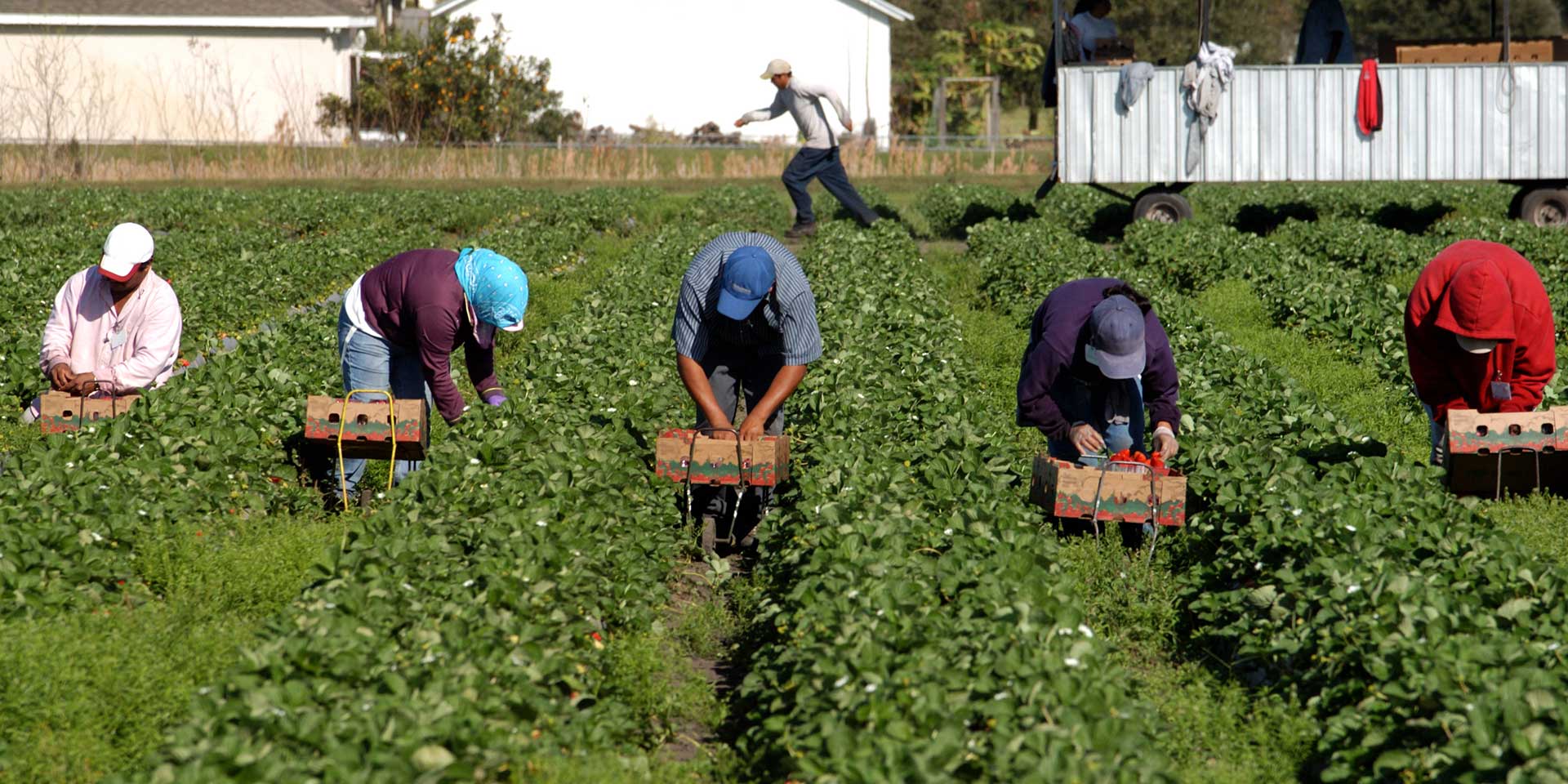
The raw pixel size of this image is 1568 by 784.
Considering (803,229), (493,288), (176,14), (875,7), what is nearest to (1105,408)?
(493,288)

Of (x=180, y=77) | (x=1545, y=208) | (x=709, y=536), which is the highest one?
(x=180, y=77)

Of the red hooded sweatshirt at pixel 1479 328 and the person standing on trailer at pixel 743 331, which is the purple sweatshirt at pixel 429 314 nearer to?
the person standing on trailer at pixel 743 331

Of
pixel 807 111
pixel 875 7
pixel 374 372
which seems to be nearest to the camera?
pixel 374 372

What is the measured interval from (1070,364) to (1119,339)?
44cm

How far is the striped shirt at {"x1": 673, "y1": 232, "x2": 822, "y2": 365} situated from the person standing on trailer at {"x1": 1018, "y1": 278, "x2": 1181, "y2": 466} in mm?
987

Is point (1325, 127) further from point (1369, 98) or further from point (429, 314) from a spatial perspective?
point (429, 314)

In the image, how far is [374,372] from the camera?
278 inches

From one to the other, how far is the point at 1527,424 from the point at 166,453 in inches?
235

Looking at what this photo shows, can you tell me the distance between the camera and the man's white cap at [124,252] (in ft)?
24.3

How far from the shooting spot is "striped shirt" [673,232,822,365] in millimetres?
6504

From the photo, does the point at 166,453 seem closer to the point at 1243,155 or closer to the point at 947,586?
the point at 947,586

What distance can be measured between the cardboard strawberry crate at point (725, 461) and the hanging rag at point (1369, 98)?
13783 mm

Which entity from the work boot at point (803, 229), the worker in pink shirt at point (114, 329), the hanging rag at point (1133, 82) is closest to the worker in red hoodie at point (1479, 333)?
the worker in pink shirt at point (114, 329)

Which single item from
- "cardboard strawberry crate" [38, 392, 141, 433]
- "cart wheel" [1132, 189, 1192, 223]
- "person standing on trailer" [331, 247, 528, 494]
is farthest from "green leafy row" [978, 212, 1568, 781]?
"cart wheel" [1132, 189, 1192, 223]
